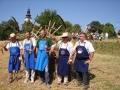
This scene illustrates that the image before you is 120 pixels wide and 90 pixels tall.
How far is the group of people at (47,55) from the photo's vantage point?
19.4 feet

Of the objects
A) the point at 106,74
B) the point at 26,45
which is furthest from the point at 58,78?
the point at 106,74

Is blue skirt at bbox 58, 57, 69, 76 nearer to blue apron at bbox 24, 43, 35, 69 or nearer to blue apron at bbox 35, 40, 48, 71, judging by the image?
blue apron at bbox 35, 40, 48, 71

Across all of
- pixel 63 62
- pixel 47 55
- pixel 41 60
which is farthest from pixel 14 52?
pixel 63 62

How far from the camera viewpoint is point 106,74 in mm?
7957

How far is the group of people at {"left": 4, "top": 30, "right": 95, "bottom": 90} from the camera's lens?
5.90m

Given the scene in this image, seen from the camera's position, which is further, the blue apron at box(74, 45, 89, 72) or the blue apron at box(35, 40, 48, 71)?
the blue apron at box(35, 40, 48, 71)

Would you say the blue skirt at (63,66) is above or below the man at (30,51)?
below

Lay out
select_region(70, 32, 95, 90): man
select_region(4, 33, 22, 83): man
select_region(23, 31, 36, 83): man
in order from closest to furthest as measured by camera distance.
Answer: select_region(70, 32, 95, 90): man → select_region(23, 31, 36, 83): man → select_region(4, 33, 22, 83): man

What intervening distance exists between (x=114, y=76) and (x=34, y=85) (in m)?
3.49

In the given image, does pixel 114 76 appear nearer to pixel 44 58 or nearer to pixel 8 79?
pixel 44 58

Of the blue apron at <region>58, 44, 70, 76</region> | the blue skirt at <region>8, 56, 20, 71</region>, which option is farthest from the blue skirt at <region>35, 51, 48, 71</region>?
the blue skirt at <region>8, 56, 20, 71</region>

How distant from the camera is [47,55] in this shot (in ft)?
20.5

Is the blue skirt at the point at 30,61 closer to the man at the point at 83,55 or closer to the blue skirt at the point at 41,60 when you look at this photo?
the blue skirt at the point at 41,60

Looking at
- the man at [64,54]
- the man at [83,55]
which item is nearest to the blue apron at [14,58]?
the man at [64,54]
